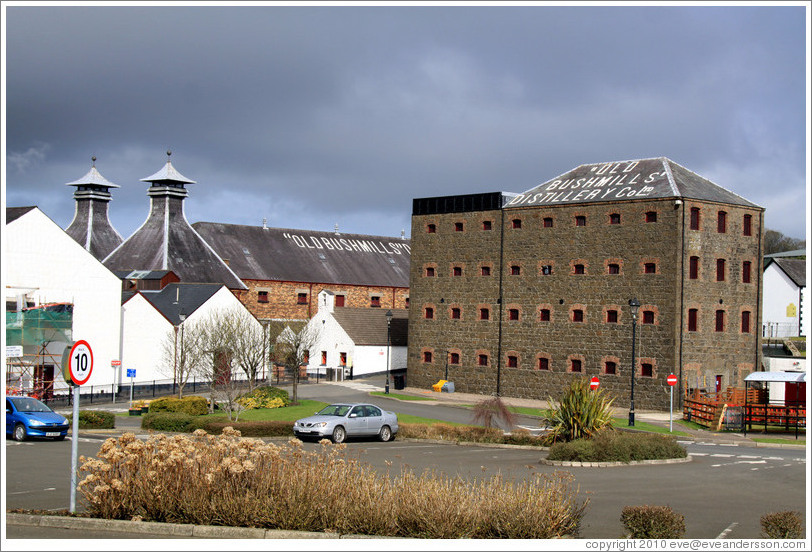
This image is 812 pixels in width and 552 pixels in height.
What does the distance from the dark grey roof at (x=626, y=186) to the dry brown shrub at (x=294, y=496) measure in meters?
Answer: 36.4

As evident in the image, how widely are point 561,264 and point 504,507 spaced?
39501 millimetres

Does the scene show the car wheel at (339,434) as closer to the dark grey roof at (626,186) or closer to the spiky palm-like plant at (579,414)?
the spiky palm-like plant at (579,414)

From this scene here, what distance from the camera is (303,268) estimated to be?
82.2 metres

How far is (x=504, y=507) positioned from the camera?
490 inches

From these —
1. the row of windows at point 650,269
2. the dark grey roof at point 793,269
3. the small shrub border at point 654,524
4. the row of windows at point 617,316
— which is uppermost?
the dark grey roof at point 793,269

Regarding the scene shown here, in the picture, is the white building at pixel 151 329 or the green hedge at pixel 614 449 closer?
the green hedge at pixel 614 449

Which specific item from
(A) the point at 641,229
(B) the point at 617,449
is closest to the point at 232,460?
(B) the point at 617,449

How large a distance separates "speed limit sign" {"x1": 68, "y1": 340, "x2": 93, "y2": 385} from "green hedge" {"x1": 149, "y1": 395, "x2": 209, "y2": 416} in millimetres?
24039

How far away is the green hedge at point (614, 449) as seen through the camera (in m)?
23.6

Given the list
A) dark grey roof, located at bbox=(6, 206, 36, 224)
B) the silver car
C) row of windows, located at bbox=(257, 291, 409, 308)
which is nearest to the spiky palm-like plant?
the silver car

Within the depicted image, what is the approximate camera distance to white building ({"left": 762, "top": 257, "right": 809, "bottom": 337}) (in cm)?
6825

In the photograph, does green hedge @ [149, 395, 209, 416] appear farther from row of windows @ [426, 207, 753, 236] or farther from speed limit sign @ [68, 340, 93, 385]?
speed limit sign @ [68, 340, 93, 385]

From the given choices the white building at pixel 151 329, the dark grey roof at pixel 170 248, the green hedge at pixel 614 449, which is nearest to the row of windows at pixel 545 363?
the white building at pixel 151 329

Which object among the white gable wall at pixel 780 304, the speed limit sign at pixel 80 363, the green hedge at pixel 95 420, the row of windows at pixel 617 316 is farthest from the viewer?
the white gable wall at pixel 780 304
